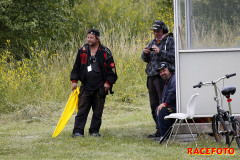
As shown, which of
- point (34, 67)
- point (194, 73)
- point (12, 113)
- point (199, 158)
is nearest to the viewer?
point (199, 158)

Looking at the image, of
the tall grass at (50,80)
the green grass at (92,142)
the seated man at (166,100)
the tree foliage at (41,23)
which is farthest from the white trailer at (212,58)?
the tree foliage at (41,23)

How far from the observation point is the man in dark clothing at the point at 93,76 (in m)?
10.0

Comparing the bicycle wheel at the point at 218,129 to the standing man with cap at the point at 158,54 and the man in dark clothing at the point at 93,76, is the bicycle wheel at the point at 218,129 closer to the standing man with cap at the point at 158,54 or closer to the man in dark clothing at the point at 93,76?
the standing man with cap at the point at 158,54

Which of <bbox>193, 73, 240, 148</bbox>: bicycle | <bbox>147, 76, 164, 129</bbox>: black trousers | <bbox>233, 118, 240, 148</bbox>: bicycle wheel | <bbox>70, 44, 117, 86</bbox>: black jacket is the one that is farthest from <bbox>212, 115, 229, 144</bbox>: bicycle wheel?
<bbox>70, 44, 117, 86</bbox>: black jacket

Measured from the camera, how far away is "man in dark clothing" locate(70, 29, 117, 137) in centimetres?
1002

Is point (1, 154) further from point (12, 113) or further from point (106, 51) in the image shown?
point (12, 113)

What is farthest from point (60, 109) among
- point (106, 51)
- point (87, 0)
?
point (87, 0)

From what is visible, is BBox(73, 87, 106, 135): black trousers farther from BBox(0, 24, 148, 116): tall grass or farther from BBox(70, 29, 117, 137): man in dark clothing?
BBox(0, 24, 148, 116): tall grass

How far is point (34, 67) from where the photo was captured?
634 inches

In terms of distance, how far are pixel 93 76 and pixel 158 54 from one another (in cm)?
125

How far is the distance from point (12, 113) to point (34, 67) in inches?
114

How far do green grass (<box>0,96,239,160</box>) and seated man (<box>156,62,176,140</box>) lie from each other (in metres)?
0.33

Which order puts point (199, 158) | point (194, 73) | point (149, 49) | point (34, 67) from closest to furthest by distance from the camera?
point (199, 158) → point (194, 73) → point (149, 49) → point (34, 67)

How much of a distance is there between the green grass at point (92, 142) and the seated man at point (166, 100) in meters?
0.33
